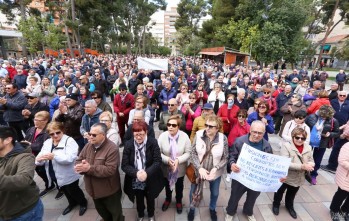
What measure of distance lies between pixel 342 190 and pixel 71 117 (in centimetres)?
518

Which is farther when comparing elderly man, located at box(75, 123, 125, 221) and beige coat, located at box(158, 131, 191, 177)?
beige coat, located at box(158, 131, 191, 177)

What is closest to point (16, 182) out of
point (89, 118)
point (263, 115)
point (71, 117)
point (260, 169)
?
point (89, 118)

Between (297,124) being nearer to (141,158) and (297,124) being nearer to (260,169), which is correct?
(260,169)

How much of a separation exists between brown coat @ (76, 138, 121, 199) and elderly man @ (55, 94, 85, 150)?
170 centimetres

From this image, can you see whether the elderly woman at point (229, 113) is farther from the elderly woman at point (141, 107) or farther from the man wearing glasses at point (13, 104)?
the man wearing glasses at point (13, 104)

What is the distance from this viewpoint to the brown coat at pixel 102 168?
264cm

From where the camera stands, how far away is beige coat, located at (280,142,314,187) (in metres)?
3.19

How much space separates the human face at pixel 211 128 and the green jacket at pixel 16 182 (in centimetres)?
225

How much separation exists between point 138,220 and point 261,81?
31.3 ft

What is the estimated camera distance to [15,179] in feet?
6.74

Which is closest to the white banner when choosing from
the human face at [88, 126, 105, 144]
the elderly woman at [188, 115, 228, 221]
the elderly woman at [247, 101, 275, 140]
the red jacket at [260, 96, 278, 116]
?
the red jacket at [260, 96, 278, 116]

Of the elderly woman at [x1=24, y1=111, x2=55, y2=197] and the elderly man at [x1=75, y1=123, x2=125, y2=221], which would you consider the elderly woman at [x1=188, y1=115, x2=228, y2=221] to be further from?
the elderly woman at [x1=24, y1=111, x2=55, y2=197]

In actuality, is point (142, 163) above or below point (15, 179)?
below

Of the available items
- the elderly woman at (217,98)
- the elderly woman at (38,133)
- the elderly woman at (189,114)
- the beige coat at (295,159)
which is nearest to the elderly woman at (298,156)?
the beige coat at (295,159)
